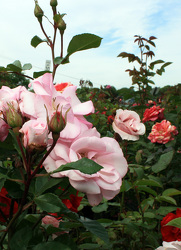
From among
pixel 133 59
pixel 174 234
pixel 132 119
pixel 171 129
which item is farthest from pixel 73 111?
pixel 133 59

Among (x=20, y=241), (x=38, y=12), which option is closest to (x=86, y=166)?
(x=20, y=241)

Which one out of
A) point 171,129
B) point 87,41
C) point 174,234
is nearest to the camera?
point 87,41

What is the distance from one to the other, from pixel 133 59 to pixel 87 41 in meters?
1.65

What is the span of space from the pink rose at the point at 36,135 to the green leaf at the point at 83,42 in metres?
0.24

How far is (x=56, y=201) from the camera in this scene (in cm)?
45

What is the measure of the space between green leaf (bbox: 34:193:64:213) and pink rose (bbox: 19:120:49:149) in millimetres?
88

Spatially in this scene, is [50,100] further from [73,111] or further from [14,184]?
[14,184]

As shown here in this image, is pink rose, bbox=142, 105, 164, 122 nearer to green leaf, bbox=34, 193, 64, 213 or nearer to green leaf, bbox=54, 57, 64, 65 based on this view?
green leaf, bbox=54, 57, 64, 65

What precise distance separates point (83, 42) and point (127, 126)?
0.36 metres

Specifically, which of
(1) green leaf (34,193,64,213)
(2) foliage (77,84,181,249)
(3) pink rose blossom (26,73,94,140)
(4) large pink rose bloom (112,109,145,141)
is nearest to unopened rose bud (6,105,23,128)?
(3) pink rose blossom (26,73,94,140)

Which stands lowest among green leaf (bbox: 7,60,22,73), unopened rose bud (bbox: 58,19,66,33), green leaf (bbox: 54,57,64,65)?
green leaf (bbox: 7,60,22,73)

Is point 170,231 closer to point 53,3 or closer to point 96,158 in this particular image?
point 96,158

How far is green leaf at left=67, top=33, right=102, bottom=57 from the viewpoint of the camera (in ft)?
1.96

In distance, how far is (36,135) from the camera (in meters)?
0.42
